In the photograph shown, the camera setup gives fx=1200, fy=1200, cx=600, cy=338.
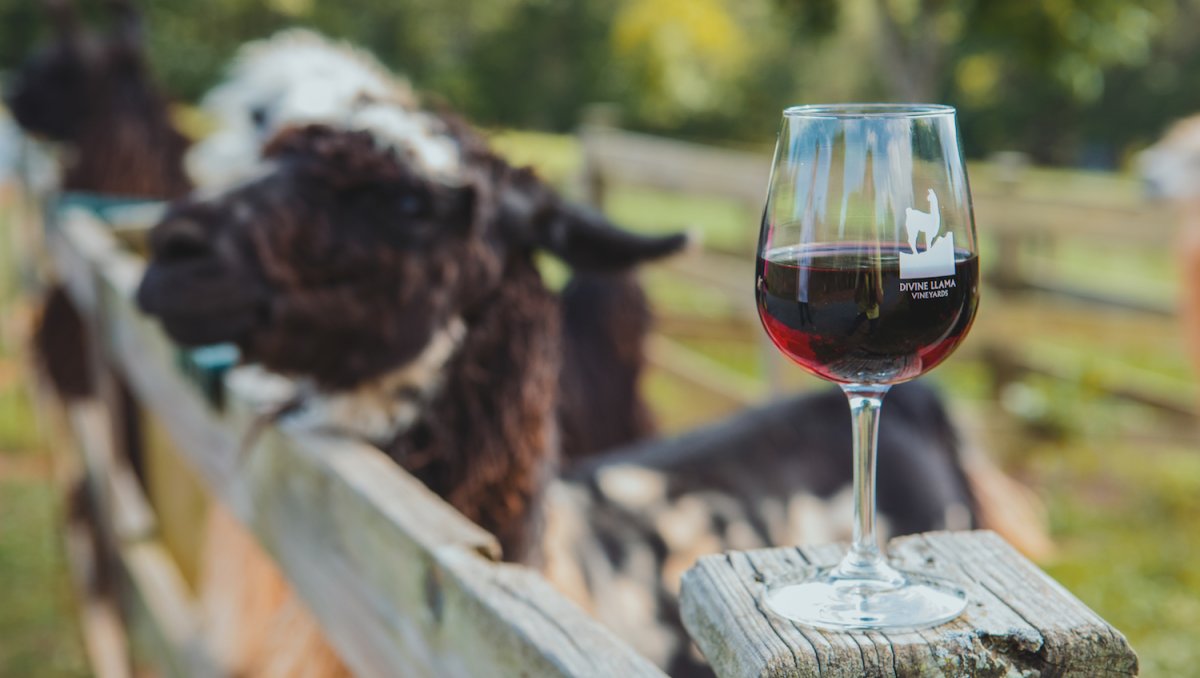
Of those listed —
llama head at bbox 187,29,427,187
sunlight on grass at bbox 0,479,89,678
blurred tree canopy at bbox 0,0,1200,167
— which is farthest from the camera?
blurred tree canopy at bbox 0,0,1200,167

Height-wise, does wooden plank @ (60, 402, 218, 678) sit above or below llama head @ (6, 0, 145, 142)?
below

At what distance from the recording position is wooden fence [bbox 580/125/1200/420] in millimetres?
5348

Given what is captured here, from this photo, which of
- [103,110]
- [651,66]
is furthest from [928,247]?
[651,66]

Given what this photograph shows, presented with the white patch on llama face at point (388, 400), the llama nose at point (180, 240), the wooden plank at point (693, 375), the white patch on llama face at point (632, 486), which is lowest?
the wooden plank at point (693, 375)

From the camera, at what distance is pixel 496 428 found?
93.4 inches

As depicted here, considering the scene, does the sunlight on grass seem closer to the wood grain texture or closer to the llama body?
the llama body

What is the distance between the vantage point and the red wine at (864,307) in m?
0.97

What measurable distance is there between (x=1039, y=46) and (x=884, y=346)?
5.06m

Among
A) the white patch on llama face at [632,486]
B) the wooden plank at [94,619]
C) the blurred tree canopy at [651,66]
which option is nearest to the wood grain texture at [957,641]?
the white patch on llama face at [632,486]

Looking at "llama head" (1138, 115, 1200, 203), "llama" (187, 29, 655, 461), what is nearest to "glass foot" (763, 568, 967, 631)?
"llama" (187, 29, 655, 461)

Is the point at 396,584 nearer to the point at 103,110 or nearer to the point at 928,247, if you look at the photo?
the point at 928,247

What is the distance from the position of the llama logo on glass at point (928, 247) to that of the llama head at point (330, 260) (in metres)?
1.39

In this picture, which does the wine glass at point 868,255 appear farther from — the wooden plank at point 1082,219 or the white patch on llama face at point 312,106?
the wooden plank at point 1082,219

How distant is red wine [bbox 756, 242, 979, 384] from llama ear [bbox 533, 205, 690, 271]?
4.93ft
